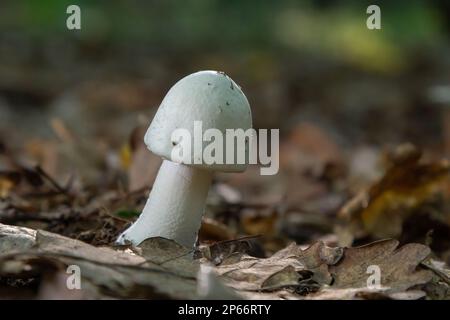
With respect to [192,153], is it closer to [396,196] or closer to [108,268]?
[108,268]

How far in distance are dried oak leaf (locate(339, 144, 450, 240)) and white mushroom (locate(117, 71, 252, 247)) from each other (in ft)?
3.73

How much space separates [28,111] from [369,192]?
5163 mm

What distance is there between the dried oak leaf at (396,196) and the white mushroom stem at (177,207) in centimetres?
111

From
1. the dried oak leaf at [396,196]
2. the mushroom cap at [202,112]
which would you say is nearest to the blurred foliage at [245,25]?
the dried oak leaf at [396,196]

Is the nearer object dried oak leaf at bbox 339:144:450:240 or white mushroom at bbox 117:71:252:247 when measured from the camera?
white mushroom at bbox 117:71:252:247

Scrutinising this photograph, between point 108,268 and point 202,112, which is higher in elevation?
point 202,112

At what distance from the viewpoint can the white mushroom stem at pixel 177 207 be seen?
2.41m

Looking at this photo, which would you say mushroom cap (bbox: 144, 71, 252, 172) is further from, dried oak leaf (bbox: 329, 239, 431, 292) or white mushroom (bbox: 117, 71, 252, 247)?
dried oak leaf (bbox: 329, 239, 431, 292)

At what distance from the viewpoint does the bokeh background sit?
387cm

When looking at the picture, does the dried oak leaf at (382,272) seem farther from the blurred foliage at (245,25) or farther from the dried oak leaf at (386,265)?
the blurred foliage at (245,25)

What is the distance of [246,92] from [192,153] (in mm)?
6765

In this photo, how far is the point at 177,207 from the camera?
2.43m

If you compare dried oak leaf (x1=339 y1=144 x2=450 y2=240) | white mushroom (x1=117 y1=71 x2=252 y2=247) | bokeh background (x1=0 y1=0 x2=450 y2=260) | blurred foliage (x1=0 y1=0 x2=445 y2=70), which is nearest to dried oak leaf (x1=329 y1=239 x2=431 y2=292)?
white mushroom (x1=117 y1=71 x2=252 y2=247)

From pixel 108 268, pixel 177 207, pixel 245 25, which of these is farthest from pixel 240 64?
pixel 108 268
